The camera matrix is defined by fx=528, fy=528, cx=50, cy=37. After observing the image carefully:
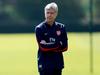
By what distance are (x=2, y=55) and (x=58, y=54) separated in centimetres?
667

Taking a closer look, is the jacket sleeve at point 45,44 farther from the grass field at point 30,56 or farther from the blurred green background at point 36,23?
the blurred green background at point 36,23

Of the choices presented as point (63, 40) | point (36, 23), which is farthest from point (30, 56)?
point (63, 40)

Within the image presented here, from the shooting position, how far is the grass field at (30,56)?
36.2 feet

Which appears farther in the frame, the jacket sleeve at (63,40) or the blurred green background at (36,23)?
the blurred green background at (36,23)

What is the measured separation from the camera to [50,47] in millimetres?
6605

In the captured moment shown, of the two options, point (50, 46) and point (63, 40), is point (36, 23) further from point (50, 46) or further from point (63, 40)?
point (50, 46)

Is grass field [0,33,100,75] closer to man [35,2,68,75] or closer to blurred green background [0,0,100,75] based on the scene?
blurred green background [0,0,100,75]

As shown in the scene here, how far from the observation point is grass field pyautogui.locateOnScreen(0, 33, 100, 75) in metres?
11.0

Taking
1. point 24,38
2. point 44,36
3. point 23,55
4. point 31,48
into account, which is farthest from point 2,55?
point 44,36

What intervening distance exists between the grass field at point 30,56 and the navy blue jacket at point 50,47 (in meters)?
3.87

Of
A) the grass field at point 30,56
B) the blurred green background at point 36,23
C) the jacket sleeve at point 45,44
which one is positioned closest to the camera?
the jacket sleeve at point 45,44

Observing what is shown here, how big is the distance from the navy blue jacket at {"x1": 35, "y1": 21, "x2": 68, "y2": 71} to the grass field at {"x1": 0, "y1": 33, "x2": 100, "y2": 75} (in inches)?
152

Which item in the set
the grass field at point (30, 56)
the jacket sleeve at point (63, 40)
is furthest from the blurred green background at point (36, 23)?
the jacket sleeve at point (63, 40)

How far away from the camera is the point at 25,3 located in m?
13.7
